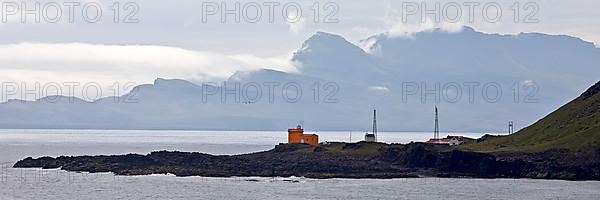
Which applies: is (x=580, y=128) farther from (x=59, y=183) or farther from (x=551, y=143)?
(x=59, y=183)

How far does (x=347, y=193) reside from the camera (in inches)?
4882

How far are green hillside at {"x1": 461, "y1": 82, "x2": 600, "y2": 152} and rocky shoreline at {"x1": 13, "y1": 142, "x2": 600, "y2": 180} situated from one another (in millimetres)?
4841

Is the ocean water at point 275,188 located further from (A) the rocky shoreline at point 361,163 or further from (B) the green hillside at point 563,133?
(B) the green hillside at point 563,133

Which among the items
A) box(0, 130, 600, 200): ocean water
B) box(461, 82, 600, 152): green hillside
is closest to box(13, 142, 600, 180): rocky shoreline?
box(461, 82, 600, 152): green hillside

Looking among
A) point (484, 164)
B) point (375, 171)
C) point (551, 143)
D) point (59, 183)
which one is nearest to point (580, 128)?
point (551, 143)

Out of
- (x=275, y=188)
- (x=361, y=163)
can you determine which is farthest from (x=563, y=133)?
(x=275, y=188)

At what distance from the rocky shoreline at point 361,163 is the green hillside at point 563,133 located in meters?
4.84

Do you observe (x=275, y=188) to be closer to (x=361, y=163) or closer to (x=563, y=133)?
(x=361, y=163)

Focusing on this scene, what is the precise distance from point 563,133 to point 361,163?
29.9 m

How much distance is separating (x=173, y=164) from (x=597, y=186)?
62389 millimetres

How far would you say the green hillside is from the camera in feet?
520

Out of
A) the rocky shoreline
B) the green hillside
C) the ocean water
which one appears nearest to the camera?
the ocean water

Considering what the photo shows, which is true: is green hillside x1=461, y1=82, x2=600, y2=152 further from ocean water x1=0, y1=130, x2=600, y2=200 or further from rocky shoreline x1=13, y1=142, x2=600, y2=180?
ocean water x1=0, y1=130, x2=600, y2=200

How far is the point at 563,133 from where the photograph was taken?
16962 centimetres
